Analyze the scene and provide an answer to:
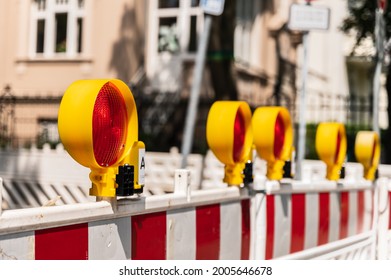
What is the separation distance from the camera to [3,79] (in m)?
17.1

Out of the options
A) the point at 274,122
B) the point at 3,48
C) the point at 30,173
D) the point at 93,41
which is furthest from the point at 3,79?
the point at 274,122

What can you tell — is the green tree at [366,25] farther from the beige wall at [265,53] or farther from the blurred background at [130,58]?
the beige wall at [265,53]

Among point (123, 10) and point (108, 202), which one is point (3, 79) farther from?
point (108, 202)

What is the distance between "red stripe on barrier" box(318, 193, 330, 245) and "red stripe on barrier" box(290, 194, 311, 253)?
0.25 m

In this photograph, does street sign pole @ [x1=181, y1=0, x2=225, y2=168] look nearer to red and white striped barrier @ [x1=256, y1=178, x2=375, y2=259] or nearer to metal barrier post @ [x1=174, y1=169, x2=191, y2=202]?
red and white striped barrier @ [x1=256, y1=178, x2=375, y2=259]

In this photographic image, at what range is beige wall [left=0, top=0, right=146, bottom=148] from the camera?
1669 centimetres

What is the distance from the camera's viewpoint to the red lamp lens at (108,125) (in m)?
3.16

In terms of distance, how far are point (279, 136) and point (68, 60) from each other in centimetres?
1258

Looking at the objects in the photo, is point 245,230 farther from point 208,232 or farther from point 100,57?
point 100,57

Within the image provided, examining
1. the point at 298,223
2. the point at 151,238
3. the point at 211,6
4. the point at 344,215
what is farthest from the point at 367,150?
the point at 211,6

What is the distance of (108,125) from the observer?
329cm

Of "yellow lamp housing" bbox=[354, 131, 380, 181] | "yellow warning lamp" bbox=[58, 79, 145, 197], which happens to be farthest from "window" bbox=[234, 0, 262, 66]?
"yellow warning lamp" bbox=[58, 79, 145, 197]

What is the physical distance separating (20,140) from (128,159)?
13762 millimetres

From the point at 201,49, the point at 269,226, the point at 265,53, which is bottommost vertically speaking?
the point at 269,226
